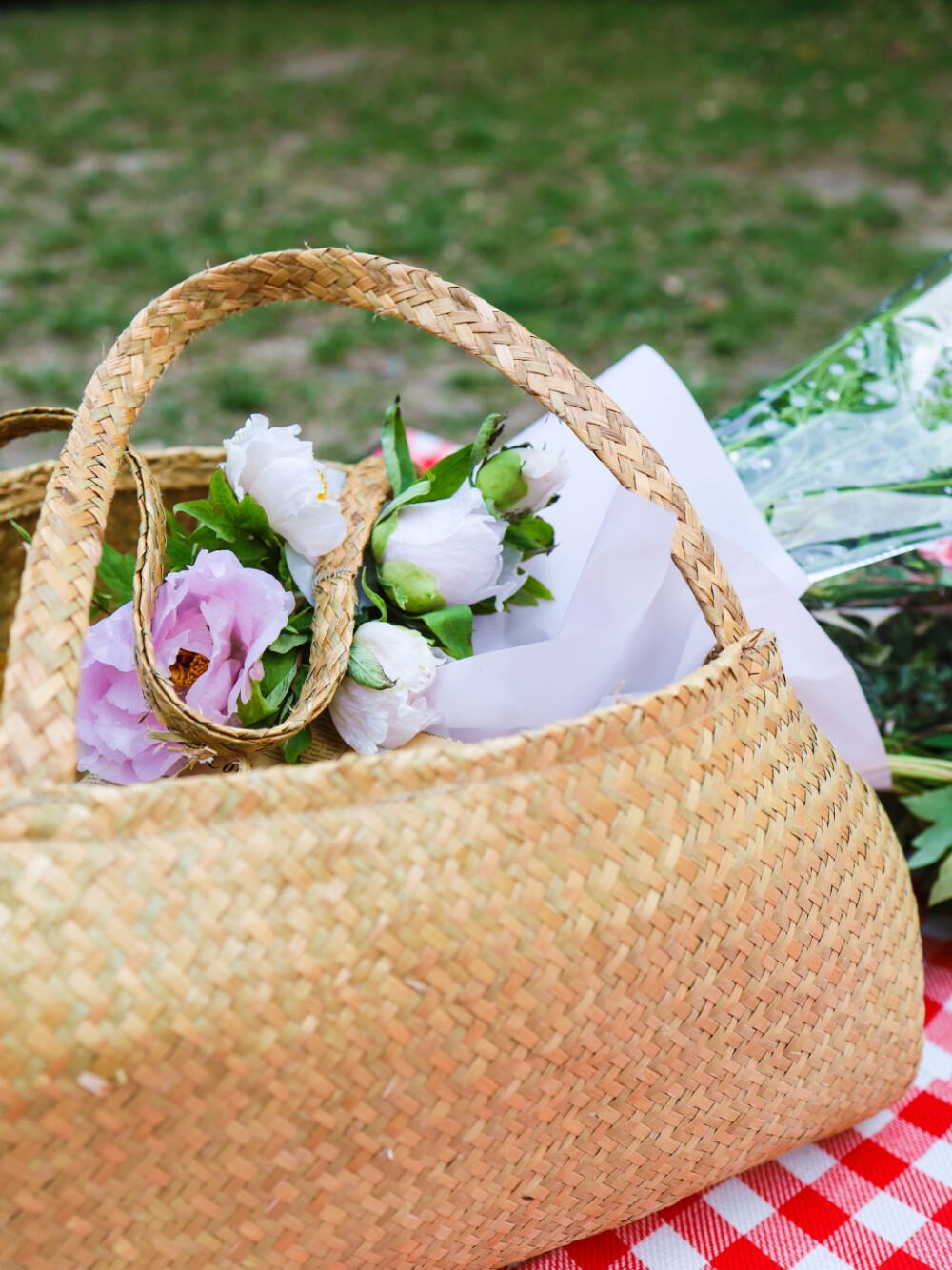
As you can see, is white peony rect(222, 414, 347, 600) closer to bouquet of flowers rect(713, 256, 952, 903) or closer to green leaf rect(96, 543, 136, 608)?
green leaf rect(96, 543, 136, 608)

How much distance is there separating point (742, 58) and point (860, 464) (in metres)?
4.92

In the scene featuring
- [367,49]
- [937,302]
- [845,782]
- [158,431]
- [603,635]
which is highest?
[367,49]

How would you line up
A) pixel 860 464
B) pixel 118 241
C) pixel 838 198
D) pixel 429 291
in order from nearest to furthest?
1. pixel 429 291
2. pixel 860 464
3. pixel 118 241
4. pixel 838 198

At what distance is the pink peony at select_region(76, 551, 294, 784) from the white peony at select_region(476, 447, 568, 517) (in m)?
0.17

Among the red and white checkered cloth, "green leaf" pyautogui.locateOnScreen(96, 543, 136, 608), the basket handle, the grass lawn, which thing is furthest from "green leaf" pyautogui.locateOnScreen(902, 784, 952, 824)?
the grass lawn

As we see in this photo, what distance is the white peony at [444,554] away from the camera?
821 mm

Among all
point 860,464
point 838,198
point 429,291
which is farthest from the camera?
point 838,198

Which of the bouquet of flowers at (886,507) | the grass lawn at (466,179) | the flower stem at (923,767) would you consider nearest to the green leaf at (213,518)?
the bouquet of flowers at (886,507)

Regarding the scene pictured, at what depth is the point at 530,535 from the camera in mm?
878

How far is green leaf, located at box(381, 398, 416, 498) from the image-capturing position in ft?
2.98

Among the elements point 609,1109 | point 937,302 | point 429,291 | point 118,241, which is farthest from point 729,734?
point 118,241

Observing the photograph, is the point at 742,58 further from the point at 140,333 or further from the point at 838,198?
the point at 140,333

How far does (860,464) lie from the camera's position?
1.12 meters

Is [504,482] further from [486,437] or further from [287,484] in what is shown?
[287,484]
